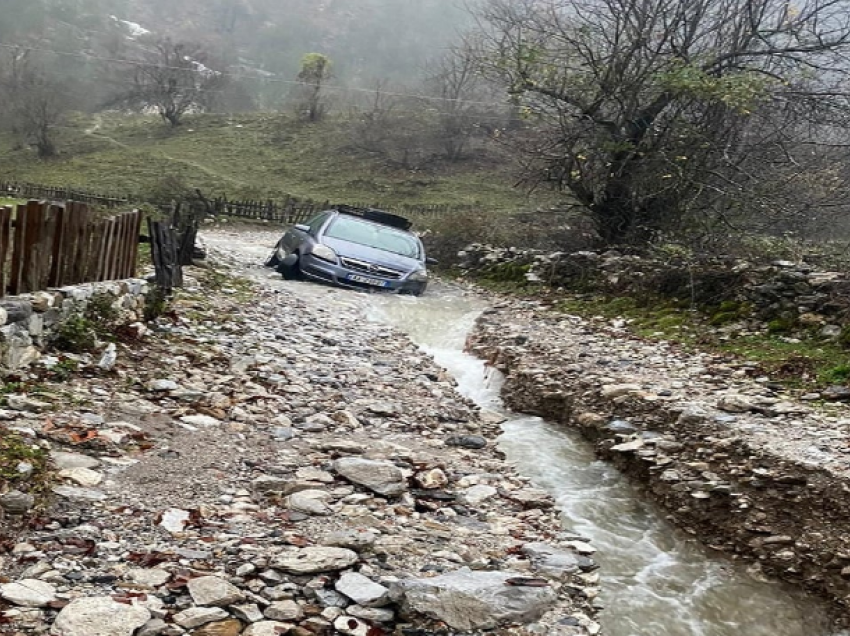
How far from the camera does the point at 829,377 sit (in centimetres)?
643

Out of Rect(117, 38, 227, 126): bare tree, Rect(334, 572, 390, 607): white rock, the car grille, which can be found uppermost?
Rect(117, 38, 227, 126): bare tree

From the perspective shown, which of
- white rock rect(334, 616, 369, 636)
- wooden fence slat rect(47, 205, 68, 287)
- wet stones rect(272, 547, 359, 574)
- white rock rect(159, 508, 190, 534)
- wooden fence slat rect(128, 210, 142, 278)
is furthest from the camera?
wooden fence slat rect(128, 210, 142, 278)

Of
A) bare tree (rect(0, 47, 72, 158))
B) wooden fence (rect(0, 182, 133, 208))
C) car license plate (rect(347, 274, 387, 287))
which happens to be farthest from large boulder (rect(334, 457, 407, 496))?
bare tree (rect(0, 47, 72, 158))

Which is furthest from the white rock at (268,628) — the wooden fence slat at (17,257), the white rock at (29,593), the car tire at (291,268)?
the car tire at (291,268)

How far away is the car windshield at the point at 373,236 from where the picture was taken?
508 inches

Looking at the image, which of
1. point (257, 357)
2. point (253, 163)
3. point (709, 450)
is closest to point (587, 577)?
point (709, 450)

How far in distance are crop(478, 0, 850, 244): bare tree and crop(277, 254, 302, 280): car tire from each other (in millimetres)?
5063

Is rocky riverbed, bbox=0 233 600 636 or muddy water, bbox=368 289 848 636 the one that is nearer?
rocky riverbed, bbox=0 233 600 636

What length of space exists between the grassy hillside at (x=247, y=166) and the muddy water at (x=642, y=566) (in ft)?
73.9

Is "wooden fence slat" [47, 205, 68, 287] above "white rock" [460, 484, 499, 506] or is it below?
above

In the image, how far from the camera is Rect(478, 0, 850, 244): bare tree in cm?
1235

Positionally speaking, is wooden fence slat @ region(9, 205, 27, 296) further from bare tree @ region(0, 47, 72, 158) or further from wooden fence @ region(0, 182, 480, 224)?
bare tree @ region(0, 47, 72, 158)

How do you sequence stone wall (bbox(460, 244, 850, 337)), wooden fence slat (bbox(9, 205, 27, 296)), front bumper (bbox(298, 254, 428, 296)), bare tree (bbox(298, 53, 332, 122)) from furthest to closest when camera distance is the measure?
1. bare tree (bbox(298, 53, 332, 122))
2. front bumper (bbox(298, 254, 428, 296))
3. stone wall (bbox(460, 244, 850, 337))
4. wooden fence slat (bbox(9, 205, 27, 296))

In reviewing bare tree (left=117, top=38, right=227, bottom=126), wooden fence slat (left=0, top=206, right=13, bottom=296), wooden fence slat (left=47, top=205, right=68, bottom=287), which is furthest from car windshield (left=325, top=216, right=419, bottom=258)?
bare tree (left=117, top=38, right=227, bottom=126)
